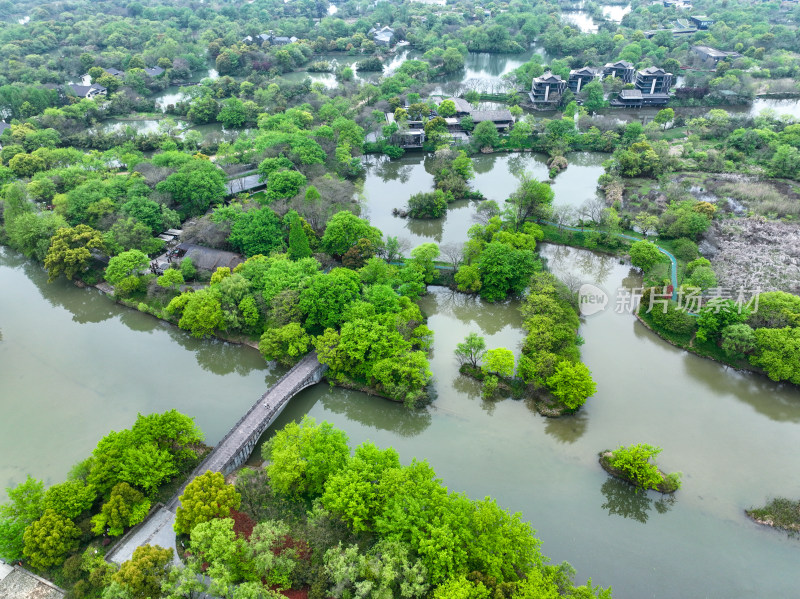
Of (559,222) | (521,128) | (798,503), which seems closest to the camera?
(798,503)

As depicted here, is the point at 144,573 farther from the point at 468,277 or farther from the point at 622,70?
the point at 622,70

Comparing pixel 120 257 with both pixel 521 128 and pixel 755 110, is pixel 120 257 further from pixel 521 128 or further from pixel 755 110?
pixel 755 110

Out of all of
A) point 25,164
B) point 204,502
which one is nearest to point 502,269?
point 204,502

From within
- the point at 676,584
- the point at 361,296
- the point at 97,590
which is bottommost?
the point at 676,584

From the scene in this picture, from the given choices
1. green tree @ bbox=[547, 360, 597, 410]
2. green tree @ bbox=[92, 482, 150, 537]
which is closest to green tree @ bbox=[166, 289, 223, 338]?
green tree @ bbox=[92, 482, 150, 537]

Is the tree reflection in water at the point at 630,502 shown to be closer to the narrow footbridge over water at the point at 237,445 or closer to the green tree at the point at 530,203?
the narrow footbridge over water at the point at 237,445

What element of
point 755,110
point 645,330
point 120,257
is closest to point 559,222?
point 645,330
